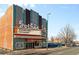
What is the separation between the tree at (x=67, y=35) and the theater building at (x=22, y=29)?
97cm

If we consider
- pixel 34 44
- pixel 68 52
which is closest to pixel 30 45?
pixel 34 44

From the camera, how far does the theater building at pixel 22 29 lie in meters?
17.8

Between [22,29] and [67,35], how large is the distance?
8.38ft

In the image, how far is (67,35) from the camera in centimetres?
1850

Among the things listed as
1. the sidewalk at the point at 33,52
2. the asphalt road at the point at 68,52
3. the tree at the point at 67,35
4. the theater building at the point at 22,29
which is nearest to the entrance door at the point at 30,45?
the theater building at the point at 22,29

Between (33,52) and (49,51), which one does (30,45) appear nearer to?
(33,52)

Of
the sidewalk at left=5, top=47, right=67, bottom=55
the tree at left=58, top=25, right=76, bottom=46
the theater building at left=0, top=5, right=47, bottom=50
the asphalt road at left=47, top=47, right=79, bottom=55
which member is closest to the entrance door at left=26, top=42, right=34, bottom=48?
the theater building at left=0, top=5, right=47, bottom=50

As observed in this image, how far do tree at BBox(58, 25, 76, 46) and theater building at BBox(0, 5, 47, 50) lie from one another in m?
0.97

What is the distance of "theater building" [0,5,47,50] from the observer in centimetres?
1784

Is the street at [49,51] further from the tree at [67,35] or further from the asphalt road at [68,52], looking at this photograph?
the tree at [67,35]
